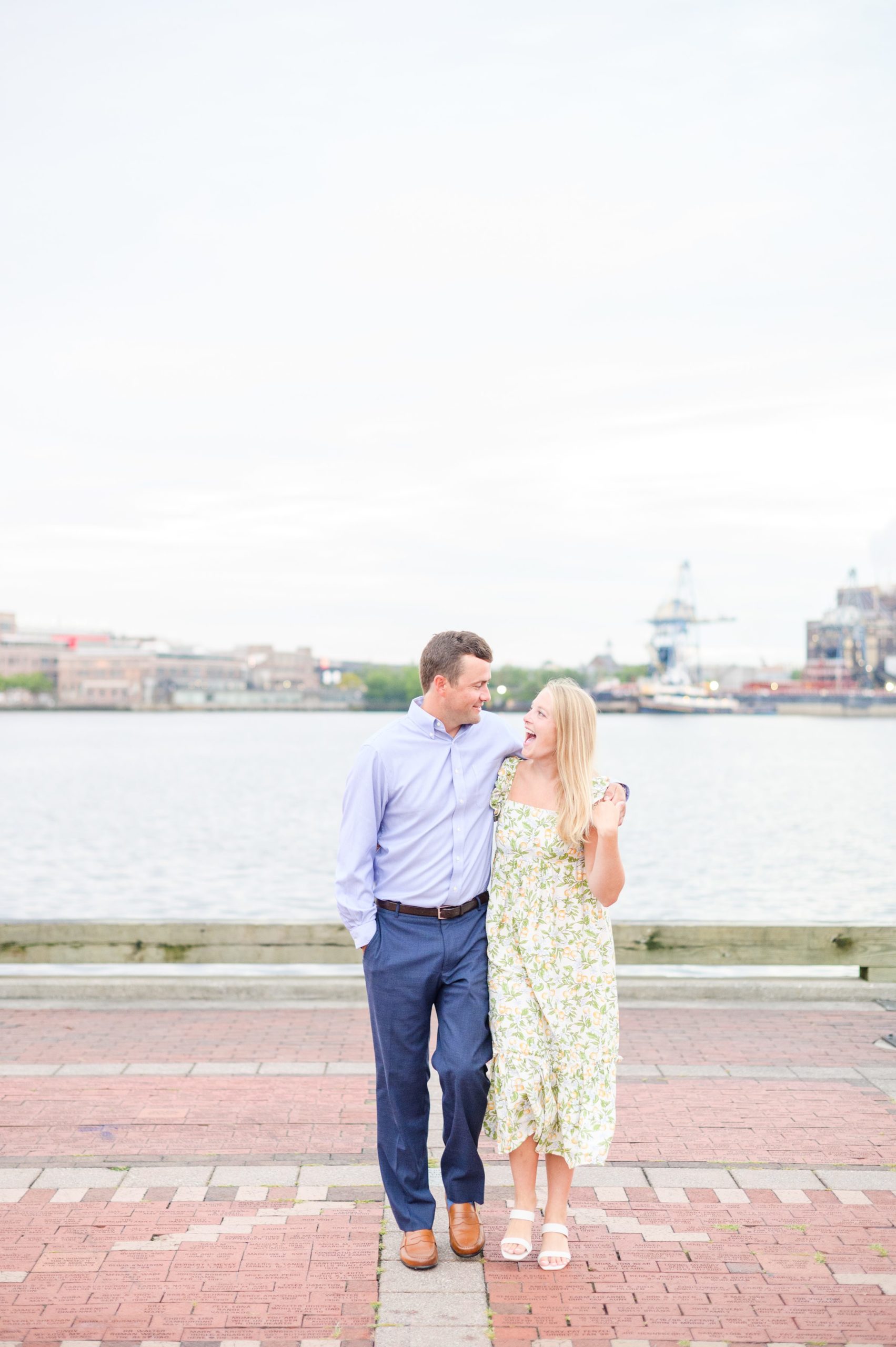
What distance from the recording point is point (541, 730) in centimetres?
434

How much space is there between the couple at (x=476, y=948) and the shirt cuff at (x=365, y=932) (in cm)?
1

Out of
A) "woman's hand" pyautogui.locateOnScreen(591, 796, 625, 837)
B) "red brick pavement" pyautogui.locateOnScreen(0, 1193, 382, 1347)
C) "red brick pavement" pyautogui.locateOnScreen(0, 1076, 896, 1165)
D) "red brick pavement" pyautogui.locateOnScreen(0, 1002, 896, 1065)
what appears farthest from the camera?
"red brick pavement" pyautogui.locateOnScreen(0, 1002, 896, 1065)

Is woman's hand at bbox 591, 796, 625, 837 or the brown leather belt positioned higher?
woman's hand at bbox 591, 796, 625, 837

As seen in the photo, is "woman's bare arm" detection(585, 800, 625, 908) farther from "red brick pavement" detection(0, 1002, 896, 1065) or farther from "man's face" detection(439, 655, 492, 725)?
"red brick pavement" detection(0, 1002, 896, 1065)

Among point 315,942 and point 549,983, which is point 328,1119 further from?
point 315,942

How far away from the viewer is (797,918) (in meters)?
21.9

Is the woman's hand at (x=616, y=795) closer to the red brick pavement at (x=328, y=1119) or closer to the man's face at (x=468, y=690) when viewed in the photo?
the man's face at (x=468, y=690)

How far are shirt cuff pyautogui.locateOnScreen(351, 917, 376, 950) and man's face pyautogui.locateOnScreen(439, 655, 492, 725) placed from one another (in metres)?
0.71

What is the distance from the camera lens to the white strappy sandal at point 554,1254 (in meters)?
4.34

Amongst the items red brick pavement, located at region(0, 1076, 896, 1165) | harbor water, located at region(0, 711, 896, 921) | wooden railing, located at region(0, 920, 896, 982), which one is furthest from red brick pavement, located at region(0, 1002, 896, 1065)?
harbor water, located at region(0, 711, 896, 921)

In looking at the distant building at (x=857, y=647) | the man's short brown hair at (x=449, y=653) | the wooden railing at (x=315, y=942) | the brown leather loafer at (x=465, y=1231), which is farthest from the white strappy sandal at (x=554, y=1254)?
the distant building at (x=857, y=647)

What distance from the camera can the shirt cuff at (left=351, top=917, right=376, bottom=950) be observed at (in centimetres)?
440

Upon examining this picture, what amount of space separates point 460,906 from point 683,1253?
4.37ft

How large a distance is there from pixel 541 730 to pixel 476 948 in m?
0.75
